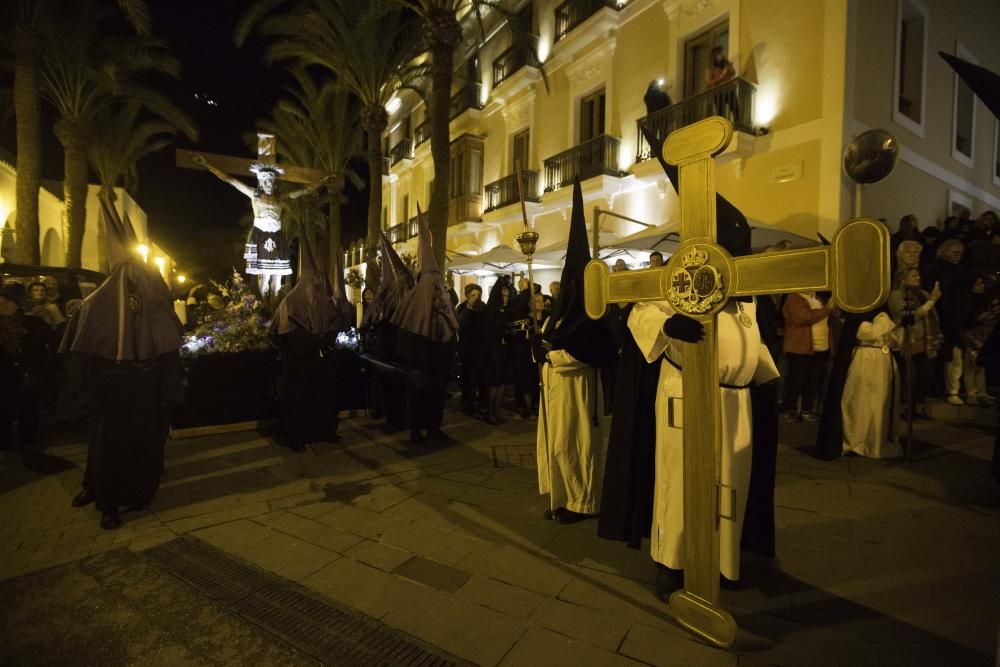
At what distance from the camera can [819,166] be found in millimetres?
10016

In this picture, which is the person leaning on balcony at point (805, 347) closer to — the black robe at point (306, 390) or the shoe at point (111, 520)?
the black robe at point (306, 390)

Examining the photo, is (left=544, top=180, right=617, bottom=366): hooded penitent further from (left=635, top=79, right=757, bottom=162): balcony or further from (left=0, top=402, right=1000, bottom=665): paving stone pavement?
(left=635, top=79, right=757, bottom=162): balcony

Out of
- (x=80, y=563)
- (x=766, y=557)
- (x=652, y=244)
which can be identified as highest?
(x=652, y=244)

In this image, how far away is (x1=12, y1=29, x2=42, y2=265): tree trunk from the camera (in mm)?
12328

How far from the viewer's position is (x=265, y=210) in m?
10.5

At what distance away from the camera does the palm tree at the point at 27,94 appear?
12.0 m

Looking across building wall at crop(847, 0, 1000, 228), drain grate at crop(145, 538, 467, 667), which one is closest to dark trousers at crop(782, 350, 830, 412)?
building wall at crop(847, 0, 1000, 228)

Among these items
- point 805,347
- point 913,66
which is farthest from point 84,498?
point 913,66

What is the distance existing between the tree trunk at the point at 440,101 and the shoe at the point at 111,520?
7.63 m

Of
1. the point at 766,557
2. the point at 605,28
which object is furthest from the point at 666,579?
the point at 605,28

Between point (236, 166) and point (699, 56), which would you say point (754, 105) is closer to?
point (699, 56)

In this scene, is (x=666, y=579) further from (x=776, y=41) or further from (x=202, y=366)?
(x=776, y=41)

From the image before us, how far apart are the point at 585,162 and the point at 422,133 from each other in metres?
13.7

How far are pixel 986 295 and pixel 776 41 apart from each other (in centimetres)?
668
